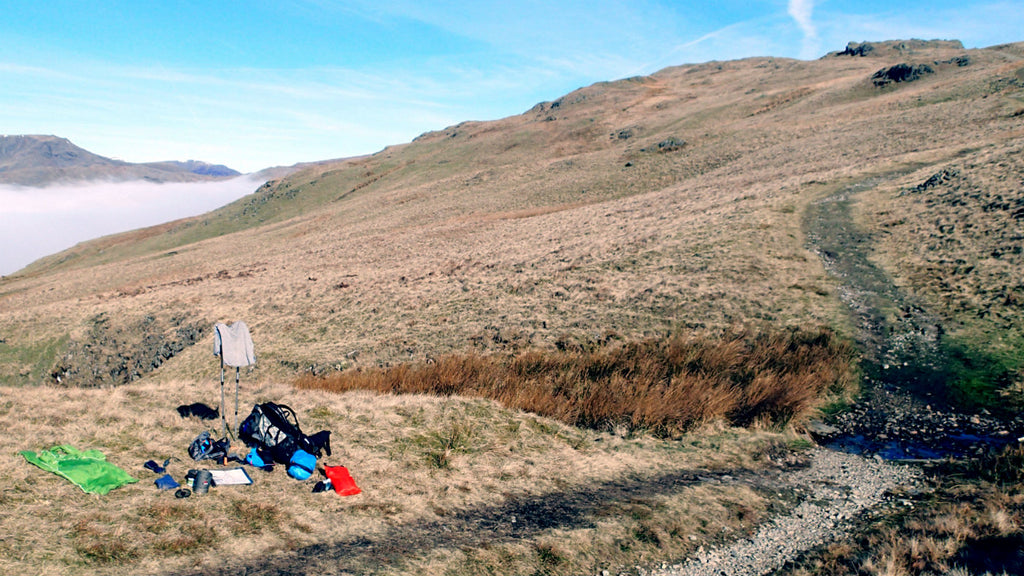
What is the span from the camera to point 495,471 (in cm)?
938

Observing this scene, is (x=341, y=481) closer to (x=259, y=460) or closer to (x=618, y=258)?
(x=259, y=460)

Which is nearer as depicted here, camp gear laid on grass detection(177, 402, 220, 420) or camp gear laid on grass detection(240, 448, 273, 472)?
camp gear laid on grass detection(240, 448, 273, 472)

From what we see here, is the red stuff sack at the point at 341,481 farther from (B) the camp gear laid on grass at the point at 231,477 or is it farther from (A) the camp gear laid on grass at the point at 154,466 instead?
(A) the camp gear laid on grass at the point at 154,466

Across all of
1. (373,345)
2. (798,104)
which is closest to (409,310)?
(373,345)

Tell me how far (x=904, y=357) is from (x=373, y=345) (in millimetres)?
15882

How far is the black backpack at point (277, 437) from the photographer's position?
357 inches

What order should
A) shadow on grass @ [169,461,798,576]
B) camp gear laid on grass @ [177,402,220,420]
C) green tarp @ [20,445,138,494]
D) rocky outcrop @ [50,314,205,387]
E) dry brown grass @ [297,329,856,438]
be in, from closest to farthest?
shadow on grass @ [169,461,798,576], green tarp @ [20,445,138,494], camp gear laid on grass @ [177,402,220,420], dry brown grass @ [297,329,856,438], rocky outcrop @ [50,314,205,387]

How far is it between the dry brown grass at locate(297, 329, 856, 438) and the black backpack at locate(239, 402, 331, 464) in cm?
394

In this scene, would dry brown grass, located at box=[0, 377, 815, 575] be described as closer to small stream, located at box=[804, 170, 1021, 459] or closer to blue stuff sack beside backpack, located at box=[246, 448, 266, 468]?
blue stuff sack beside backpack, located at box=[246, 448, 266, 468]

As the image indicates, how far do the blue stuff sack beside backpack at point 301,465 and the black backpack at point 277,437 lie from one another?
185 millimetres

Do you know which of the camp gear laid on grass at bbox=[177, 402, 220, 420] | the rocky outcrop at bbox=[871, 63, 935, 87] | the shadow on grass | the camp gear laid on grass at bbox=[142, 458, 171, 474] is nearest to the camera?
the shadow on grass

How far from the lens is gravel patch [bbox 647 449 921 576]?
680 centimetres

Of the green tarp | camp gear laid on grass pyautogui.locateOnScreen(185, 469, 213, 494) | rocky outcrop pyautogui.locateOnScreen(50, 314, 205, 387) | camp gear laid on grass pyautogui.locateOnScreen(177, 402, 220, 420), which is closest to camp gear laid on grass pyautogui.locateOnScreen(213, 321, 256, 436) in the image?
camp gear laid on grass pyautogui.locateOnScreen(177, 402, 220, 420)

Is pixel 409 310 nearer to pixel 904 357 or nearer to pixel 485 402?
pixel 485 402
